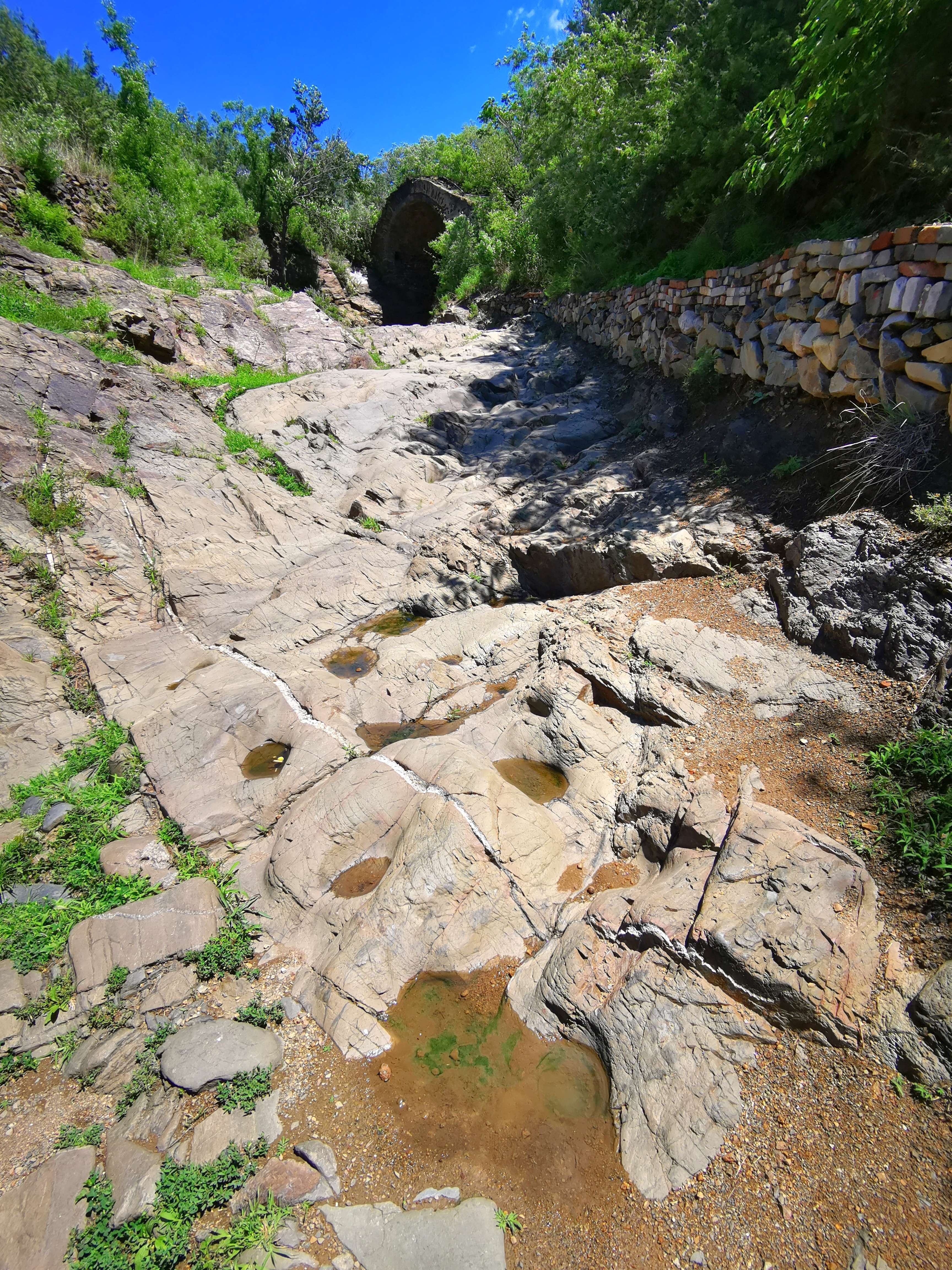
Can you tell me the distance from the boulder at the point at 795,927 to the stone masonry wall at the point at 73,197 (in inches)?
729

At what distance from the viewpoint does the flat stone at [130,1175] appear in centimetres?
324

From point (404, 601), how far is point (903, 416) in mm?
6153

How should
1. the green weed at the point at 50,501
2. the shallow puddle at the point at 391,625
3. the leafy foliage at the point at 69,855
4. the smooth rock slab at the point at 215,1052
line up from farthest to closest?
the green weed at the point at 50,501, the shallow puddle at the point at 391,625, the leafy foliage at the point at 69,855, the smooth rock slab at the point at 215,1052

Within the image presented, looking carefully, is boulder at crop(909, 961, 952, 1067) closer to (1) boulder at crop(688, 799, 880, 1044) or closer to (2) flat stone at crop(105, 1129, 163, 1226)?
(1) boulder at crop(688, 799, 880, 1044)

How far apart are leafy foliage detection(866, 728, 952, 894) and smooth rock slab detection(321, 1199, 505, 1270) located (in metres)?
3.08

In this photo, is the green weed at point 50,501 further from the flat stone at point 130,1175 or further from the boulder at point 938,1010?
the boulder at point 938,1010

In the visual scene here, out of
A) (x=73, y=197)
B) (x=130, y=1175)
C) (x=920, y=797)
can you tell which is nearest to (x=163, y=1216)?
(x=130, y=1175)

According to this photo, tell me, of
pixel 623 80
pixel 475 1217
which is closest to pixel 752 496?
pixel 475 1217

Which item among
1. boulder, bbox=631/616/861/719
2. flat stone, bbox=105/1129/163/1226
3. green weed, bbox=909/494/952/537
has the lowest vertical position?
flat stone, bbox=105/1129/163/1226

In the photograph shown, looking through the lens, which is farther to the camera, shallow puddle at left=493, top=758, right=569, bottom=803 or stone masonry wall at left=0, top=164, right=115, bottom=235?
stone masonry wall at left=0, top=164, right=115, bottom=235

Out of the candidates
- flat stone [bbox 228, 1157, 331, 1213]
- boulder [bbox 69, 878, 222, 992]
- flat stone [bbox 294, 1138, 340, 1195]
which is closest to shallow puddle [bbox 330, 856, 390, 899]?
boulder [bbox 69, 878, 222, 992]

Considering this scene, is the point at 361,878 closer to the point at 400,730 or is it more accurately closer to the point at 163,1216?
the point at 400,730

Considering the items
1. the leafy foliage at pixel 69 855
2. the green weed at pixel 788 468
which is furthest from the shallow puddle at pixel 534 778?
the green weed at pixel 788 468

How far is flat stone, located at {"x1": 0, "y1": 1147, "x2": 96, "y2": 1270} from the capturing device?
10.3 ft
